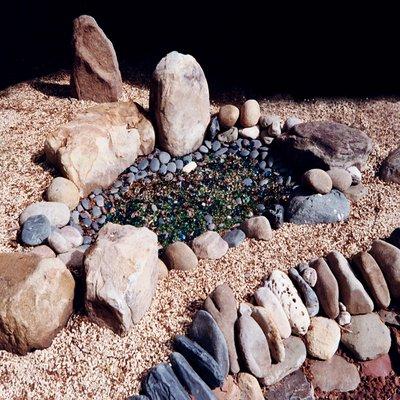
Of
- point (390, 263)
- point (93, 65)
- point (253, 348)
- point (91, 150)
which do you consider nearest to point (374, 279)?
point (390, 263)

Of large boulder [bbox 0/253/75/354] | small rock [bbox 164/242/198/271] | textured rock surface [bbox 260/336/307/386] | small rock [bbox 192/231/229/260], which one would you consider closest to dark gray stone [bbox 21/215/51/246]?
large boulder [bbox 0/253/75/354]

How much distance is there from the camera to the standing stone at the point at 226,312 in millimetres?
3172

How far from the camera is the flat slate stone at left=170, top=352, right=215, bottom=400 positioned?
9.77 ft

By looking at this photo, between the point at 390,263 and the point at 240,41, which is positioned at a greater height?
the point at 240,41

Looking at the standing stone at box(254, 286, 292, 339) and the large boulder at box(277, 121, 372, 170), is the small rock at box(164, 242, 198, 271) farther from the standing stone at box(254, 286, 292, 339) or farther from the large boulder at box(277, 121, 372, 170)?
the large boulder at box(277, 121, 372, 170)

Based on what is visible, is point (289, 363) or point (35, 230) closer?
point (289, 363)

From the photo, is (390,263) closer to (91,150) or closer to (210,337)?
(210,337)

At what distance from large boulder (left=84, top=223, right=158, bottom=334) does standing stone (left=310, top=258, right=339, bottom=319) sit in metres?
1.13

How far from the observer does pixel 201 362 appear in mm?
3045

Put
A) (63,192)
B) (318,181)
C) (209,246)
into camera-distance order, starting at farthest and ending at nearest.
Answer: (318,181) → (63,192) → (209,246)

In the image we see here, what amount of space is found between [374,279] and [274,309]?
28.3 inches

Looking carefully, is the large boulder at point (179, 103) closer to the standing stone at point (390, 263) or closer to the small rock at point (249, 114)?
the small rock at point (249, 114)

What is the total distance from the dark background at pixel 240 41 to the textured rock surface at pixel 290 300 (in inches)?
100

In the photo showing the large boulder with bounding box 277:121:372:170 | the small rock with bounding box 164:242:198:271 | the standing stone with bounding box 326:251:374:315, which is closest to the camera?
the standing stone with bounding box 326:251:374:315
